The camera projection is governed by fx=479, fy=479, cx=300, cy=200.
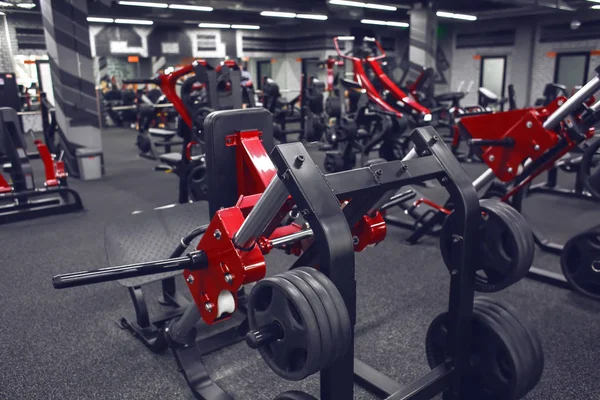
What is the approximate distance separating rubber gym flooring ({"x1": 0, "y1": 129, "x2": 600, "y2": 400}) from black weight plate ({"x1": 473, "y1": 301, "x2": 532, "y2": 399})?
0.51m

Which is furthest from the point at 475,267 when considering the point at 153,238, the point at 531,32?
the point at 531,32

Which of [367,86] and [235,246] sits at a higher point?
[367,86]

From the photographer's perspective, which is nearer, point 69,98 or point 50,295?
point 50,295

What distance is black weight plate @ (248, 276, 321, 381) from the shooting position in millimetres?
1004

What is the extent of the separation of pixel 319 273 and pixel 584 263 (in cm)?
209

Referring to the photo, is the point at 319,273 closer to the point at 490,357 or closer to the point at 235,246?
the point at 235,246

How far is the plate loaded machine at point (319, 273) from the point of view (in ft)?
3.51

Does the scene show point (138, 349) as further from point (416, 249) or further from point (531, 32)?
point (531, 32)

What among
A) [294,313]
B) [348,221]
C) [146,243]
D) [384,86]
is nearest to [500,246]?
[348,221]

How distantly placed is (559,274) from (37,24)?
12.2 meters

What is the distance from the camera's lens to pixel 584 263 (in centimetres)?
255

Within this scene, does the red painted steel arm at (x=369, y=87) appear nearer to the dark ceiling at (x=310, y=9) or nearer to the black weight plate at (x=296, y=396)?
the dark ceiling at (x=310, y=9)

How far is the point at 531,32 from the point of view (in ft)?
38.4

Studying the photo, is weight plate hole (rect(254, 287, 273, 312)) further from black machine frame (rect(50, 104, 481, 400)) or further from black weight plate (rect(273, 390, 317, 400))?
black weight plate (rect(273, 390, 317, 400))
